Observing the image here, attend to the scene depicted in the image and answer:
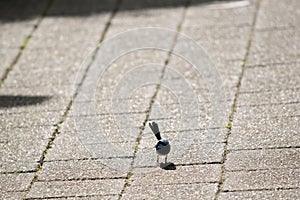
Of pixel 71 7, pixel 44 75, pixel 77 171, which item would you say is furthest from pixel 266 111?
pixel 71 7

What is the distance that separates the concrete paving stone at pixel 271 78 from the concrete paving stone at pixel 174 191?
1.46 metres

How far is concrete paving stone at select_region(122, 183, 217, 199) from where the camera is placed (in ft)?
13.3

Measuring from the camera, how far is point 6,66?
6.23m

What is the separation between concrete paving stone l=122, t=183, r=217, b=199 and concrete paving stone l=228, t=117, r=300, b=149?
56cm

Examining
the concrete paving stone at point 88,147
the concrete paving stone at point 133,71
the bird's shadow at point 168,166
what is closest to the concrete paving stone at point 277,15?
the concrete paving stone at point 133,71

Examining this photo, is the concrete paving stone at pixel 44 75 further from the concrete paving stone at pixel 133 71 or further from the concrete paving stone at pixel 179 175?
the concrete paving stone at pixel 179 175

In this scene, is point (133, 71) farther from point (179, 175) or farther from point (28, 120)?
point (179, 175)

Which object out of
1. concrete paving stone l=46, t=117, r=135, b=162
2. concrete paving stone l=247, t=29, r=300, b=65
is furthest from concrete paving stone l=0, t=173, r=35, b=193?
concrete paving stone l=247, t=29, r=300, b=65

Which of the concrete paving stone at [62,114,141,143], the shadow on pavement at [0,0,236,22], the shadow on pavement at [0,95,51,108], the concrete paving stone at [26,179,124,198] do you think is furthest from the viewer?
the shadow on pavement at [0,0,236,22]

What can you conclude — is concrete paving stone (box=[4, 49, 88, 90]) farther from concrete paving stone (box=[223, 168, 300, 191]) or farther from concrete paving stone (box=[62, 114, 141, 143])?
concrete paving stone (box=[223, 168, 300, 191])

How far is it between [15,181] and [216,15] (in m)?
3.15

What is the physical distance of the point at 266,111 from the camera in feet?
16.4

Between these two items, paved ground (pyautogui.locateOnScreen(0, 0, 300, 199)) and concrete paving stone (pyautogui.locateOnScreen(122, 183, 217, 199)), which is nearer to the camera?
concrete paving stone (pyautogui.locateOnScreen(122, 183, 217, 199))

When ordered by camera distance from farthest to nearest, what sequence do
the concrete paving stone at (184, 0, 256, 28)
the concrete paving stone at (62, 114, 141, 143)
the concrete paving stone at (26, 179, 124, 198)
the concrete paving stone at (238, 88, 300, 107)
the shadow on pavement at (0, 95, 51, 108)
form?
1. the concrete paving stone at (184, 0, 256, 28)
2. the shadow on pavement at (0, 95, 51, 108)
3. the concrete paving stone at (238, 88, 300, 107)
4. the concrete paving stone at (62, 114, 141, 143)
5. the concrete paving stone at (26, 179, 124, 198)
